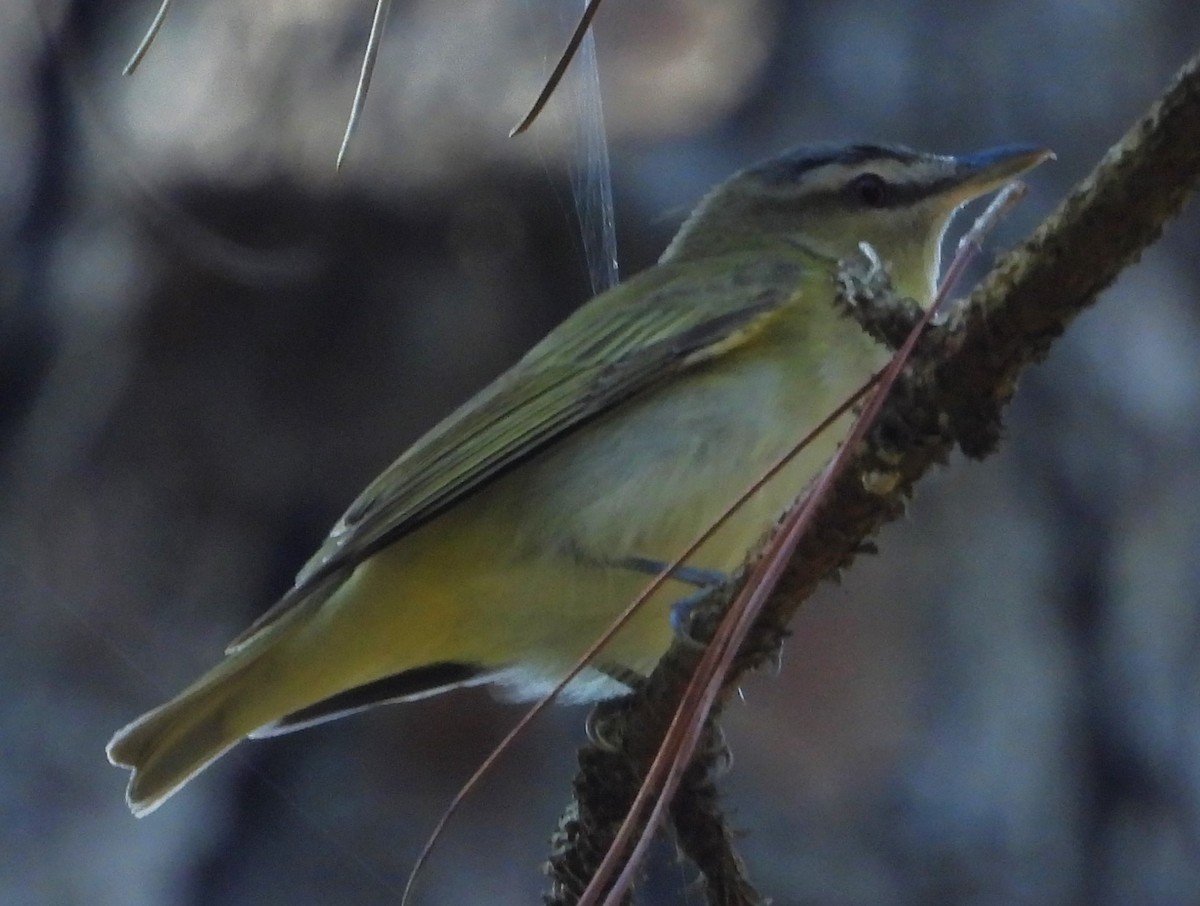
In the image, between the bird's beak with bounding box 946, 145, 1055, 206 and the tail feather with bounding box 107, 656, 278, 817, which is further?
the bird's beak with bounding box 946, 145, 1055, 206

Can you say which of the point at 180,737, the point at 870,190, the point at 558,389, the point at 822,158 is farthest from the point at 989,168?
the point at 180,737

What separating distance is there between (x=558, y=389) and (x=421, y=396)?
979mm

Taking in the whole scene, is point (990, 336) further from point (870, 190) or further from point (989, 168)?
point (870, 190)

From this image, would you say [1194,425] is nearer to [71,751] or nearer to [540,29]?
[540,29]

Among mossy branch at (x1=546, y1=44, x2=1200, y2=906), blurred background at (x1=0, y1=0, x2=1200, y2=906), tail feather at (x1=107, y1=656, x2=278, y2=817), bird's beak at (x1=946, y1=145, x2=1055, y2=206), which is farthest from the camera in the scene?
blurred background at (x1=0, y1=0, x2=1200, y2=906)

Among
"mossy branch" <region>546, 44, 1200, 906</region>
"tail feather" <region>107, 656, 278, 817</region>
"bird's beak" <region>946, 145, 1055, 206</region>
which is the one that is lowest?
"bird's beak" <region>946, 145, 1055, 206</region>

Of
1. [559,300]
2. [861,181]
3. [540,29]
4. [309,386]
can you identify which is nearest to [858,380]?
[861,181]

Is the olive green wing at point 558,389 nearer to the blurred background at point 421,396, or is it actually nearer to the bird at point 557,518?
the bird at point 557,518

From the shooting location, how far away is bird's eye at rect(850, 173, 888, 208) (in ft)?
6.88

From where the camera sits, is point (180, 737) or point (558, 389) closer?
point (180, 737)

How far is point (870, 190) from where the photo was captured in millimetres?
2123

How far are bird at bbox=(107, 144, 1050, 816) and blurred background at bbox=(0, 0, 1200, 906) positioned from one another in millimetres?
681

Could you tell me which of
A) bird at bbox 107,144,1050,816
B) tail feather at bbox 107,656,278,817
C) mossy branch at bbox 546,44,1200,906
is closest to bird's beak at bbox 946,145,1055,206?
bird at bbox 107,144,1050,816

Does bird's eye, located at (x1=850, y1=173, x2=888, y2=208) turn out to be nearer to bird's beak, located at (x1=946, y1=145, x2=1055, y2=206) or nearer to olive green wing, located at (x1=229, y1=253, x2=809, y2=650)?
bird's beak, located at (x1=946, y1=145, x2=1055, y2=206)
